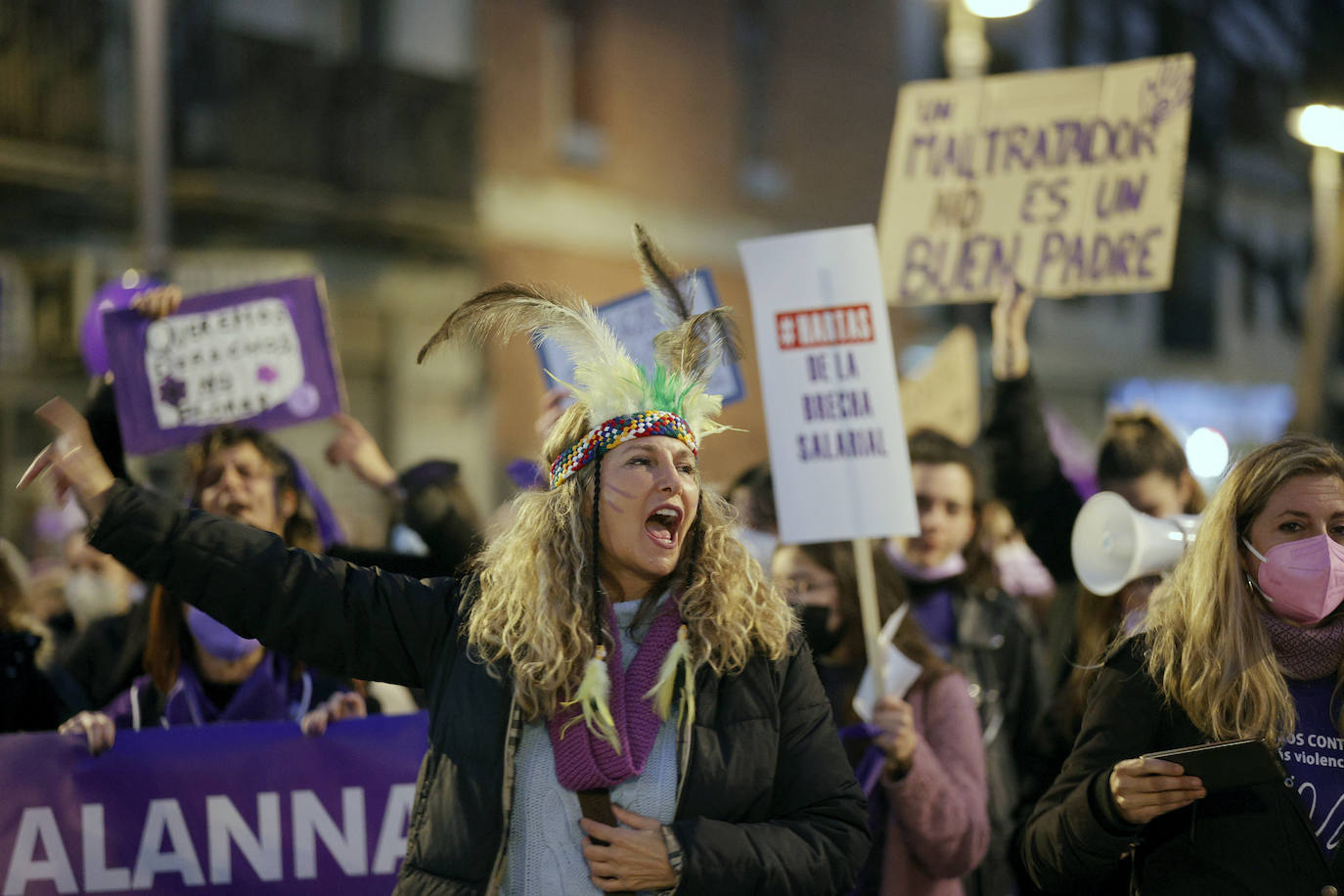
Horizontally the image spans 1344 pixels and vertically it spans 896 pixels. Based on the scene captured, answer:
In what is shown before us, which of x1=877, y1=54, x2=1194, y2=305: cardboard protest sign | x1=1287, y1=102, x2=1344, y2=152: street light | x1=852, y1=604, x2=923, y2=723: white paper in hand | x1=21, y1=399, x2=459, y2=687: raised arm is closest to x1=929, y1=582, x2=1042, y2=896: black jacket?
x1=852, y1=604, x2=923, y2=723: white paper in hand

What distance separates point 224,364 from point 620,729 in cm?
243

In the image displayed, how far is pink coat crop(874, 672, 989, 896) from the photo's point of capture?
3.49 m

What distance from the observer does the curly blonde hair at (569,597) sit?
256cm

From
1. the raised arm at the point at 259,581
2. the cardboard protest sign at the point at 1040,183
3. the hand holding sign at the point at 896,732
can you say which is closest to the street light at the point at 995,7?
the cardboard protest sign at the point at 1040,183

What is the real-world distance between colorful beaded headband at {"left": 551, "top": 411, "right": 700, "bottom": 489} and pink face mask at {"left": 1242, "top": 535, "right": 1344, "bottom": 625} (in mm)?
1040

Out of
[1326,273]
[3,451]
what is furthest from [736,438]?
[3,451]

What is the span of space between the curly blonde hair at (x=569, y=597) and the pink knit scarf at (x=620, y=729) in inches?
1.7

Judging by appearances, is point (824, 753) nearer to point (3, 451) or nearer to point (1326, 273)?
point (3, 451)

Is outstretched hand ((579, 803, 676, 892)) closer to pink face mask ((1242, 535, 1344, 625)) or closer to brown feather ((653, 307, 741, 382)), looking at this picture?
brown feather ((653, 307, 741, 382))

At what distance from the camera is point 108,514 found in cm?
249

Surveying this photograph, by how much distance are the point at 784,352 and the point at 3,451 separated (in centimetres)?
1008

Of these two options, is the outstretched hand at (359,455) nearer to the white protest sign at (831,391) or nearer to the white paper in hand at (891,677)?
the white protest sign at (831,391)

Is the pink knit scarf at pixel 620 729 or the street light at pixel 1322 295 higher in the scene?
the street light at pixel 1322 295

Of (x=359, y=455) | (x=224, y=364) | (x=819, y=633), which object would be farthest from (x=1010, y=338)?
(x=224, y=364)
